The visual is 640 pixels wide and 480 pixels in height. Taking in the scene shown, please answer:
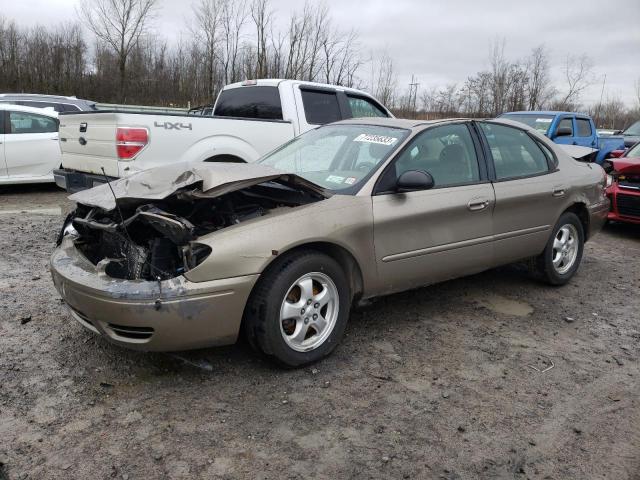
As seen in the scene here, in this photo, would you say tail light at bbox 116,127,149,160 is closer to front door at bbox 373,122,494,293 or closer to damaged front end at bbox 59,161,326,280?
damaged front end at bbox 59,161,326,280

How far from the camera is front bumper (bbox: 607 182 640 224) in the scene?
7605mm

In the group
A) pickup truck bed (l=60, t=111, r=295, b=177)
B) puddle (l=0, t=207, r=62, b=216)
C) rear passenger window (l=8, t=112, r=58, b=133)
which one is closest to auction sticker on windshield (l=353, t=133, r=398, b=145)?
pickup truck bed (l=60, t=111, r=295, b=177)

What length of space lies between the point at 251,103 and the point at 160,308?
17.7ft

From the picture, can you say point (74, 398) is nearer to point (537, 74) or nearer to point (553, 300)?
point (553, 300)

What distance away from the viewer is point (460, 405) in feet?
10.1

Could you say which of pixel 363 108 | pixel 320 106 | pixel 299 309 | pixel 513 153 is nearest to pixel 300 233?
pixel 299 309

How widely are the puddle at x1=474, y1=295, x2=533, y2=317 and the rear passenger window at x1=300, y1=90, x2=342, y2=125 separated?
3724mm

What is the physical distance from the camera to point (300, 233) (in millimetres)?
3242

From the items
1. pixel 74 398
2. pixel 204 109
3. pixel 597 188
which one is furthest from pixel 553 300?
pixel 204 109

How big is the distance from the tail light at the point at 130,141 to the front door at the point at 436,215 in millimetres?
3124

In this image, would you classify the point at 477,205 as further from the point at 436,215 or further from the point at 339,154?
the point at 339,154

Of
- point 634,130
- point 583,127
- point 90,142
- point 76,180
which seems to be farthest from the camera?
point 634,130

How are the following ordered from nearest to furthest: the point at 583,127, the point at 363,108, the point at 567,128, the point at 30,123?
A: the point at 363,108, the point at 30,123, the point at 567,128, the point at 583,127

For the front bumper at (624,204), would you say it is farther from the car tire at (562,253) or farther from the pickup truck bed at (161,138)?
the pickup truck bed at (161,138)
